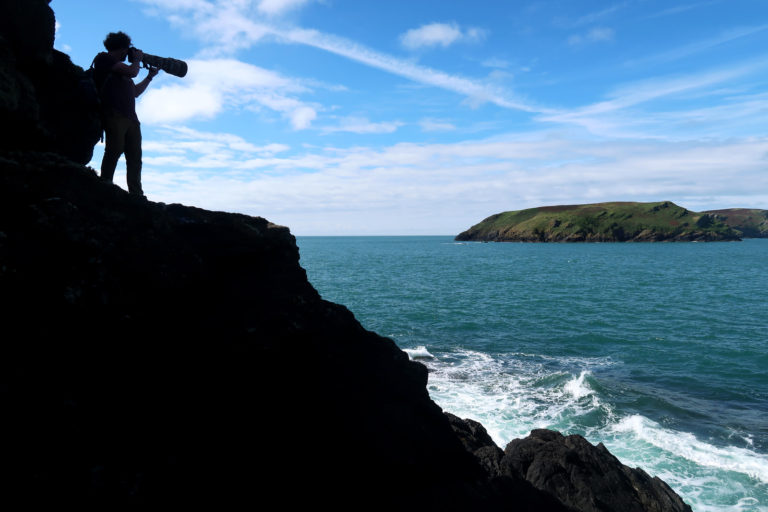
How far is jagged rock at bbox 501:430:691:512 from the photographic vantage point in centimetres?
1254

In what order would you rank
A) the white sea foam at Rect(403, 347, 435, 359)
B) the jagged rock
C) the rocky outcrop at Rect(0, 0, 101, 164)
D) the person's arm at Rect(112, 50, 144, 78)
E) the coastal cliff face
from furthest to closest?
1. the white sea foam at Rect(403, 347, 435, 359)
2. the jagged rock
3. the person's arm at Rect(112, 50, 144, 78)
4. the rocky outcrop at Rect(0, 0, 101, 164)
5. the coastal cliff face

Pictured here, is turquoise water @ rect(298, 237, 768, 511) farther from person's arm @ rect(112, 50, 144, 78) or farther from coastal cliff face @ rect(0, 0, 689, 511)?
person's arm @ rect(112, 50, 144, 78)

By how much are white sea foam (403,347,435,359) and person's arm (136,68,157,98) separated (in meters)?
24.3

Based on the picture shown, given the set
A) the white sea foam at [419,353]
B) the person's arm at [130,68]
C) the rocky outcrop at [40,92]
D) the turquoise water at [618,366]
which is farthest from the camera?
the white sea foam at [419,353]

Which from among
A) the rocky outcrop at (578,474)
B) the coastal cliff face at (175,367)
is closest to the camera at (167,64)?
the coastal cliff face at (175,367)

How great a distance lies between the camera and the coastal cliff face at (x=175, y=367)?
6.25 m

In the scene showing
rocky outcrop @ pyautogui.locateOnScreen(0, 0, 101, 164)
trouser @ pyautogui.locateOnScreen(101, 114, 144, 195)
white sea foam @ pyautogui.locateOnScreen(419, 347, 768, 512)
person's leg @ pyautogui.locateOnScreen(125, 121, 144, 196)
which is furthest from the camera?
white sea foam @ pyautogui.locateOnScreen(419, 347, 768, 512)

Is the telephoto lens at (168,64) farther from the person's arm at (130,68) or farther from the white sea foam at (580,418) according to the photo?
the white sea foam at (580,418)

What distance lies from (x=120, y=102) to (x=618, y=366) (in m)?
30.9

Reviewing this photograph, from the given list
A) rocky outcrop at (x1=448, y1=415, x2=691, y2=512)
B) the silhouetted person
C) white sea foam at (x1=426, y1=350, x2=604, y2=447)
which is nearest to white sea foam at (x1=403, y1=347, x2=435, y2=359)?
white sea foam at (x1=426, y1=350, x2=604, y2=447)

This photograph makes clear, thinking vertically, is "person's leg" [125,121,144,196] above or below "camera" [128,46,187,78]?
below

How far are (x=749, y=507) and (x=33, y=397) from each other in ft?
66.3

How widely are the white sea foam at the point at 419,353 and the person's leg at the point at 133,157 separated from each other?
23452mm

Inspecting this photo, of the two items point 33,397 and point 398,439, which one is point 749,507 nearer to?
point 398,439
